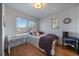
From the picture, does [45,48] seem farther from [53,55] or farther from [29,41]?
[29,41]

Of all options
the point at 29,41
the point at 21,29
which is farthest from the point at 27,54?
the point at 21,29

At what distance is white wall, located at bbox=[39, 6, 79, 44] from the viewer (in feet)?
5.01

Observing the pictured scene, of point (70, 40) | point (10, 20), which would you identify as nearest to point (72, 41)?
point (70, 40)

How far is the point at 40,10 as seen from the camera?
1581 millimetres

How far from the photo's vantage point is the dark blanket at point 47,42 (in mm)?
1555

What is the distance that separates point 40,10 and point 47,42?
58 cm

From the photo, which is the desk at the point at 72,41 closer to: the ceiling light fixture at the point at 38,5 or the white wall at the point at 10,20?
the ceiling light fixture at the point at 38,5

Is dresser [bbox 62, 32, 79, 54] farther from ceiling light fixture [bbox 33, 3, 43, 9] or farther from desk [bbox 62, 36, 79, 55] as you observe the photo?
ceiling light fixture [bbox 33, 3, 43, 9]

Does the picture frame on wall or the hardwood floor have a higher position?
the picture frame on wall

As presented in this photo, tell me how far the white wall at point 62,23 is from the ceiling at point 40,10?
0.07m

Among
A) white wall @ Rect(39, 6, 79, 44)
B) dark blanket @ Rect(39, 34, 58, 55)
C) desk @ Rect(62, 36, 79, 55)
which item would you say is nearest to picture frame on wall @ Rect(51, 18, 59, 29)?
white wall @ Rect(39, 6, 79, 44)

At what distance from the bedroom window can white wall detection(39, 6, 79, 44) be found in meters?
0.18

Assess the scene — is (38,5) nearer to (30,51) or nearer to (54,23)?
(54,23)

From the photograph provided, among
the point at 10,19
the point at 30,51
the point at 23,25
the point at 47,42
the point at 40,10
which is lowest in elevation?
the point at 30,51
